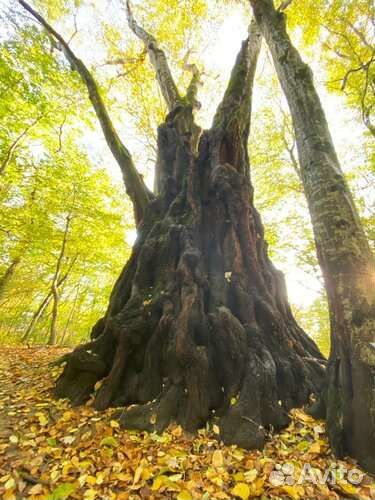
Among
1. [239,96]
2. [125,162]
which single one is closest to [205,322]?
[125,162]

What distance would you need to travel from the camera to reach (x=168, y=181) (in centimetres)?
485

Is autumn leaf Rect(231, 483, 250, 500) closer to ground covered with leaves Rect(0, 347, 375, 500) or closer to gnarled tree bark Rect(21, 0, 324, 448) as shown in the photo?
ground covered with leaves Rect(0, 347, 375, 500)

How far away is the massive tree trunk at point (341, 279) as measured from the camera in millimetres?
1906

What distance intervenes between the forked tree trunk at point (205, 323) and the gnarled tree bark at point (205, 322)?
0.04ft

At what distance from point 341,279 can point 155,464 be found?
233 centimetres

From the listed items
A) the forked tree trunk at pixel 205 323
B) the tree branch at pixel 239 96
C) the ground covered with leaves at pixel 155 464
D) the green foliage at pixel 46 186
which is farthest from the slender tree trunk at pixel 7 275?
the tree branch at pixel 239 96

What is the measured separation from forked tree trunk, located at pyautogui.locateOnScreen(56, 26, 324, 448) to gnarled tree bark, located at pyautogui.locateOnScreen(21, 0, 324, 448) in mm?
13

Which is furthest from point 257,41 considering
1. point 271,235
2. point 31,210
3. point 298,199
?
point 31,210

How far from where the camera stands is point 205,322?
305 cm

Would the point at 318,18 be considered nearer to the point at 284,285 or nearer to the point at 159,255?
the point at 284,285

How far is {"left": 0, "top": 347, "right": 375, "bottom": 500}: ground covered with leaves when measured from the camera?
64.1 inches

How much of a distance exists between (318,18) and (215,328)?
32.4 feet

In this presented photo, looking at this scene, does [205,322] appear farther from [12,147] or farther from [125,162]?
[12,147]

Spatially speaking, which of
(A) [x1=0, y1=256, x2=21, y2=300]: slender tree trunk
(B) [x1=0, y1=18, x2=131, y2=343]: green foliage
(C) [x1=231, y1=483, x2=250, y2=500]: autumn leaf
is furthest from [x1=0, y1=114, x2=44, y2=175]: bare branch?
(C) [x1=231, y1=483, x2=250, y2=500]: autumn leaf
